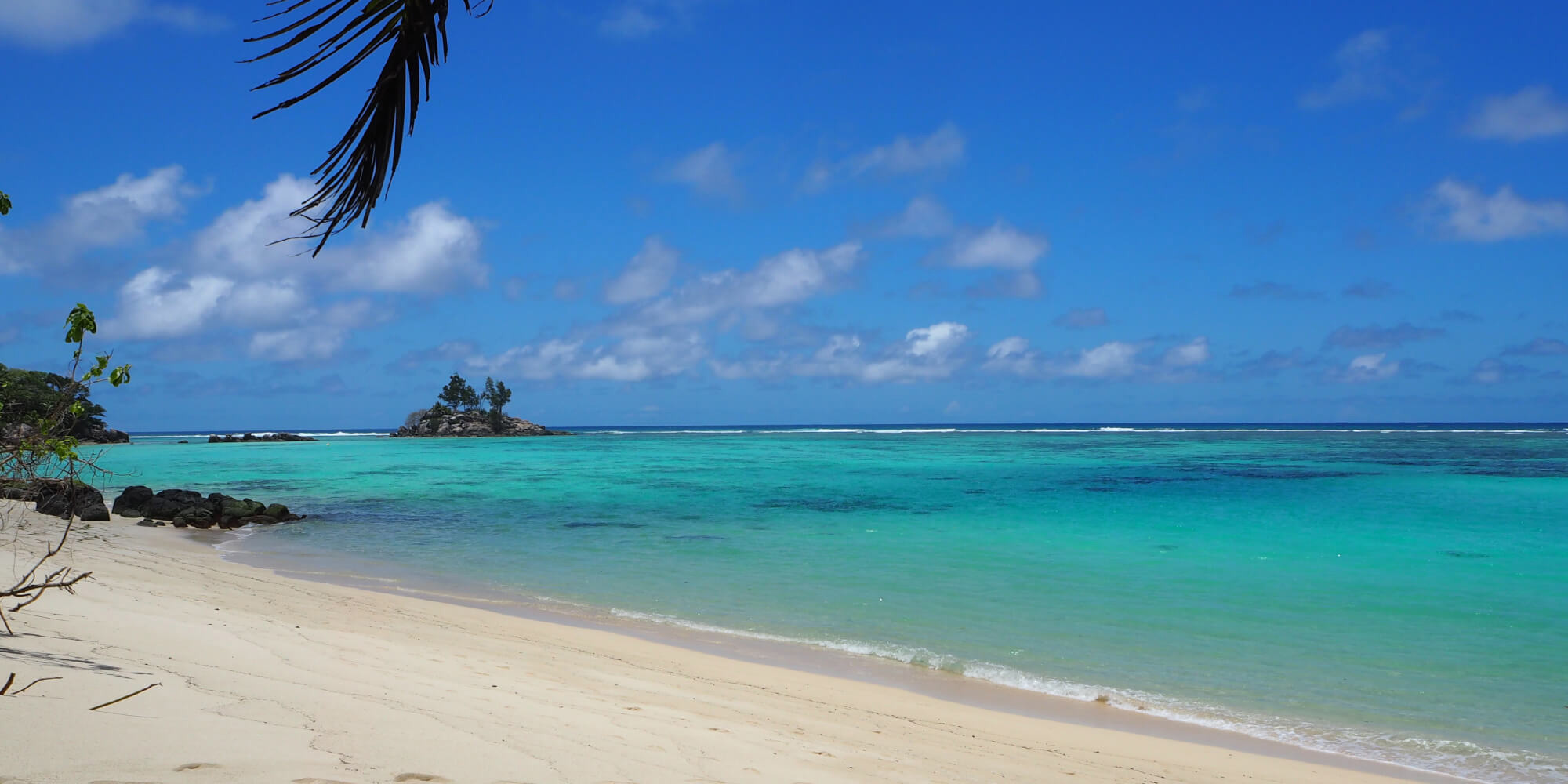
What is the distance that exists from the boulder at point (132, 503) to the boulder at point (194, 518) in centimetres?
118

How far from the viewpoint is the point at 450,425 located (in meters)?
92.6

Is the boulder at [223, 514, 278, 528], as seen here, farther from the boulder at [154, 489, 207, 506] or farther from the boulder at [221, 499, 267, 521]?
the boulder at [154, 489, 207, 506]

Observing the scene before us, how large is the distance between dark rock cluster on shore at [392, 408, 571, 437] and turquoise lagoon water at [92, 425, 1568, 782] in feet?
205

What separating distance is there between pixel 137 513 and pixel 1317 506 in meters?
28.1

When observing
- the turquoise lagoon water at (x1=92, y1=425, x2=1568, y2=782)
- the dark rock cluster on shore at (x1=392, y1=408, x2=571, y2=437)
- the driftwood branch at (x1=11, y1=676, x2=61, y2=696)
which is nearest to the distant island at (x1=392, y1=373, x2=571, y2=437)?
the dark rock cluster on shore at (x1=392, y1=408, x2=571, y2=437)

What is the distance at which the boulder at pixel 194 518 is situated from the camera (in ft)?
57.2

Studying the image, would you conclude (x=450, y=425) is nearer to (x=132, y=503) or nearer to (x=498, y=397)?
(x=498, y=397)

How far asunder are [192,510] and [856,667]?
1650 centimetres

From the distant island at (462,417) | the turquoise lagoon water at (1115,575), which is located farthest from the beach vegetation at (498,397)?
the turquoise lagoon water at (1115,575)

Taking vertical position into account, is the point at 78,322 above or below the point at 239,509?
above

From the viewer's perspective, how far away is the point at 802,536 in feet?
53.3

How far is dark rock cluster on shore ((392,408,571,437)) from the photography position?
9262 cm

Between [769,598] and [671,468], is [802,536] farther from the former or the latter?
[671,468]

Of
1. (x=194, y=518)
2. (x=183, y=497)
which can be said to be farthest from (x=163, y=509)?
(x=194, y=518)
